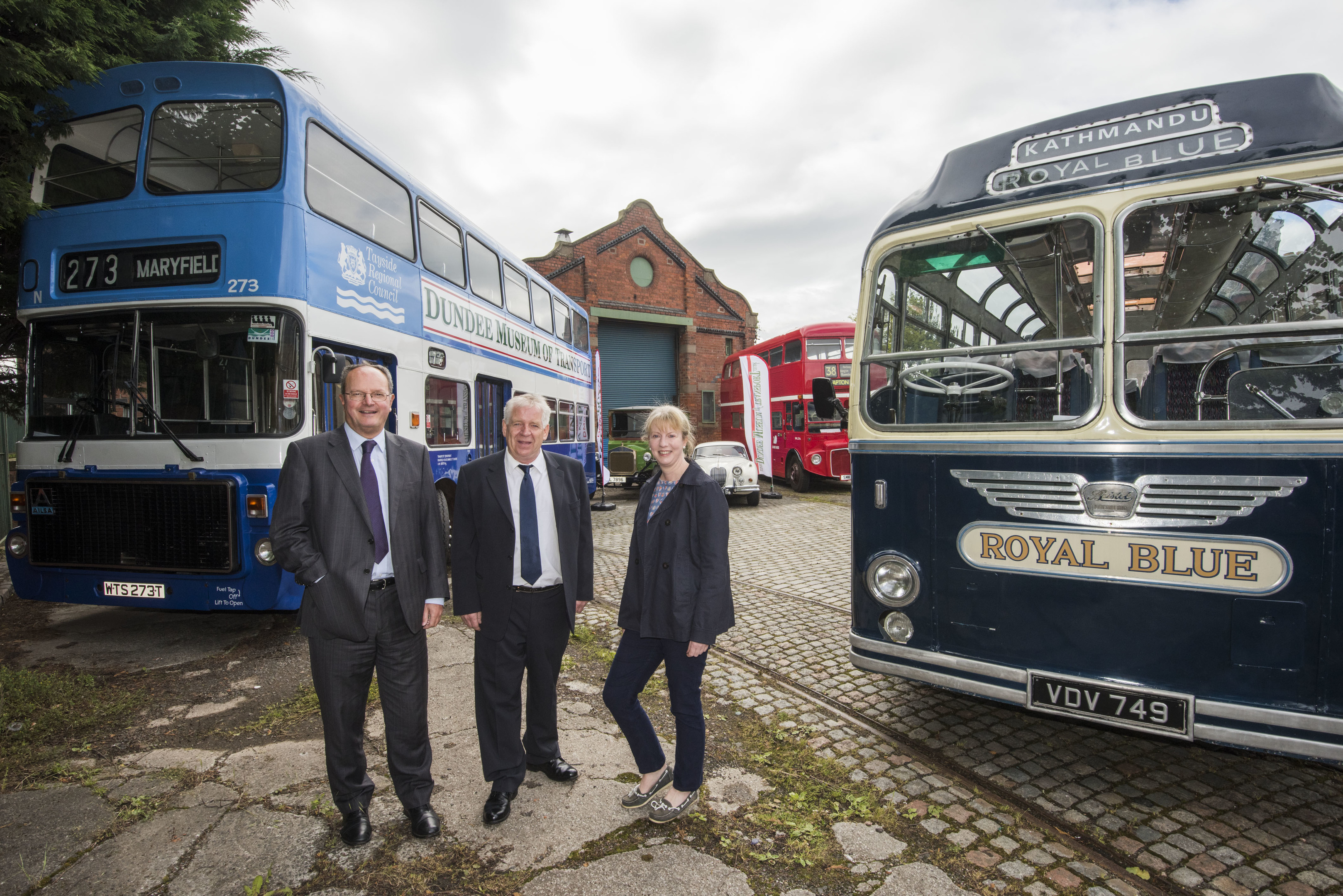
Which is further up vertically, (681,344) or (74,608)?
(681,344)

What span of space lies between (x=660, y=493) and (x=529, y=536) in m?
0.59

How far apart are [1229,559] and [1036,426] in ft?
2.83

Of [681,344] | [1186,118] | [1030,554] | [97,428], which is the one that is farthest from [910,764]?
[681,344]

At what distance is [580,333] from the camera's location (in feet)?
47.2

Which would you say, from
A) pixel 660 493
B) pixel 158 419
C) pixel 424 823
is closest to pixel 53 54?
pixel 158 419

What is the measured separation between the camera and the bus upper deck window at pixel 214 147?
16.4 feet

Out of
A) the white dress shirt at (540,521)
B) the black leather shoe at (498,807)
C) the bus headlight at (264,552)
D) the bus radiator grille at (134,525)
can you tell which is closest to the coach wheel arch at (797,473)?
the bus headlight at (264,552)

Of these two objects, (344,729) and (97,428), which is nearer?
(344,729)

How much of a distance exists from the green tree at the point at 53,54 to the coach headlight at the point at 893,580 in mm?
6509

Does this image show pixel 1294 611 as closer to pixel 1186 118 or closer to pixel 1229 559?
pixel 1229 559

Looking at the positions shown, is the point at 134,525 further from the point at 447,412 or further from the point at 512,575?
the point at 512,575

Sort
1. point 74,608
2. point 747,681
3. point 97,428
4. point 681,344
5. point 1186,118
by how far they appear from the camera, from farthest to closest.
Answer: point 681,344 < point 74,608 < point 97,428 < point 747,681 < point 1186,118

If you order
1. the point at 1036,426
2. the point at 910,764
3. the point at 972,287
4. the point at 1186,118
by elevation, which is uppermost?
the point at 1186,118

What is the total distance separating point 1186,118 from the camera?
2891mm
